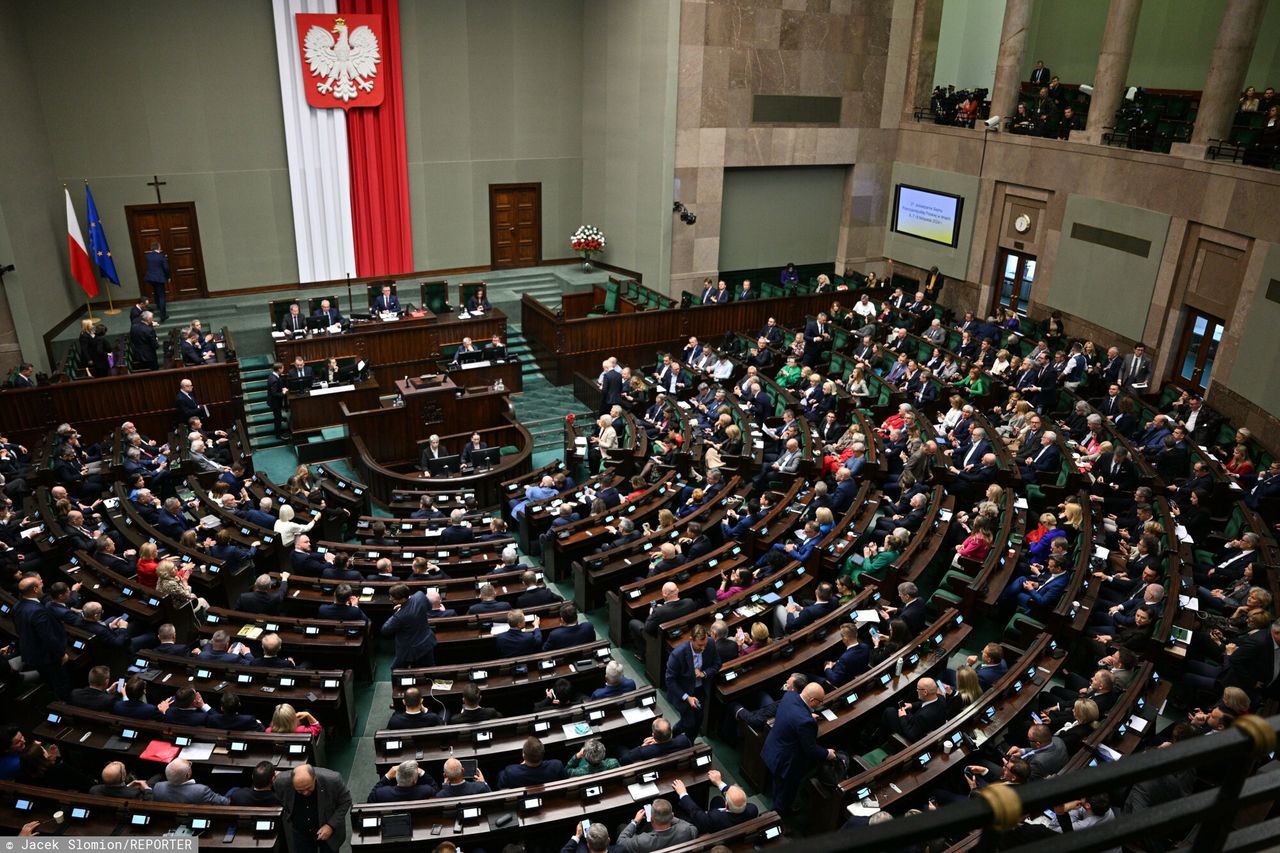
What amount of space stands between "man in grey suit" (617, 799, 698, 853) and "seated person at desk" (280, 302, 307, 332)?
490 inches

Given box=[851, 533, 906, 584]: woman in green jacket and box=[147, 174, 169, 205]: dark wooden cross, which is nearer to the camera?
box=[851, 533, 906, 584]: woman in green jacket

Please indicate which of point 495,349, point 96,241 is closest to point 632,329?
point 495,349

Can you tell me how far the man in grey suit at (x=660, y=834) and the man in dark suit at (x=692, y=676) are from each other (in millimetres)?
1750

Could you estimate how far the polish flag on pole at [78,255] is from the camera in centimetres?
1580

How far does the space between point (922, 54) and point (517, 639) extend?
59.2 feet

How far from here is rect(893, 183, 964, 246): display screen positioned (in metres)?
19.6

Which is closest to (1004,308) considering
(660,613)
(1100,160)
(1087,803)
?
(1100,160)

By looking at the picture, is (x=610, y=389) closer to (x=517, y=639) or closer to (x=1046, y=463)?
(x=1046, y=463)

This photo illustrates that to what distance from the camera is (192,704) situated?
652 centimetres

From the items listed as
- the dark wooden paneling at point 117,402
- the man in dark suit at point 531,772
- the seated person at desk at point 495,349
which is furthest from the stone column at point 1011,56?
the man in dark suit at point 531,772

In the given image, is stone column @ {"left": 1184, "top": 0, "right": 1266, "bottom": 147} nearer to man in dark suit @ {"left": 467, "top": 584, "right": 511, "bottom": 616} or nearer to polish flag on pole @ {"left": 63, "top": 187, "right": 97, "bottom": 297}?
man in dark suit @ {"left": 467, "top": 584, "right": 511, "bottom": 616}

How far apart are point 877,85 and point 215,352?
51.1 ft

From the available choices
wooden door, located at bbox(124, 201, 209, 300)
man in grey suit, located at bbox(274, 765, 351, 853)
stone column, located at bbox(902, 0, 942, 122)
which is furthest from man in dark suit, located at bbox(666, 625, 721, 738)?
stone column, located at bbox(902, 0, 942, 122)

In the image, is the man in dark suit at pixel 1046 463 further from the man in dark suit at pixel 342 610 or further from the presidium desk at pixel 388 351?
the presidium desk at pixel 388 351
